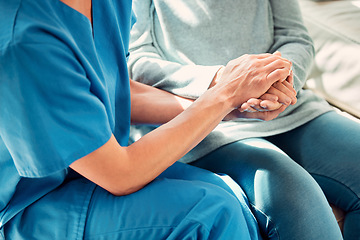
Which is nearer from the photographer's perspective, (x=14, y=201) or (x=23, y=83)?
(x=23, y=83)

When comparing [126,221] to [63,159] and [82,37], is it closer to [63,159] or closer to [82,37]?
[63,159]

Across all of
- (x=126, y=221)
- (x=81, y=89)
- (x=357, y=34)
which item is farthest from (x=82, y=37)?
(x=357, y=34)

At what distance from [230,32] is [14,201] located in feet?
2.38

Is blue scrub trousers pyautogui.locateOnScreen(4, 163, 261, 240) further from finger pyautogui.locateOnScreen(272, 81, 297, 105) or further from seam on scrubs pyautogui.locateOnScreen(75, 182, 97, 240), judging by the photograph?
finger pyautogui.locateOnScreen(272, 81, 297, 105)

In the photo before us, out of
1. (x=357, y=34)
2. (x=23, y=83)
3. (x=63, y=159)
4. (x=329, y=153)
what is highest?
(x=23, y=83)

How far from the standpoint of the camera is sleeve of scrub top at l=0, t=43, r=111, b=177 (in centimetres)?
58

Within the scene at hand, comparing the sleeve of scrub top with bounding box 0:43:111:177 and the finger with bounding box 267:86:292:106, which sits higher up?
the sleeve of scrub top with bounding box 0:43:111:177

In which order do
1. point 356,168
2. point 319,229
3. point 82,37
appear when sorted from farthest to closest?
point 356,168 < point 319,229 < point 82,37

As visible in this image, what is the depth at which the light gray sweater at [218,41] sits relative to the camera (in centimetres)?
110

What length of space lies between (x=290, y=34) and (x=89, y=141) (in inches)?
30.3

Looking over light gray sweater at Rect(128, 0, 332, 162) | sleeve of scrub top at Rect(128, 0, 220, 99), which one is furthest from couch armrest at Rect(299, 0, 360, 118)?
sleeve of scrub top at Rect(128, 0, 220, 99)

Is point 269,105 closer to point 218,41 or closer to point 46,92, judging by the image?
point 218,41

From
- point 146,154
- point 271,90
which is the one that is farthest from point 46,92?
point 271,90

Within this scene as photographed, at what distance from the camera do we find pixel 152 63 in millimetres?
1110
